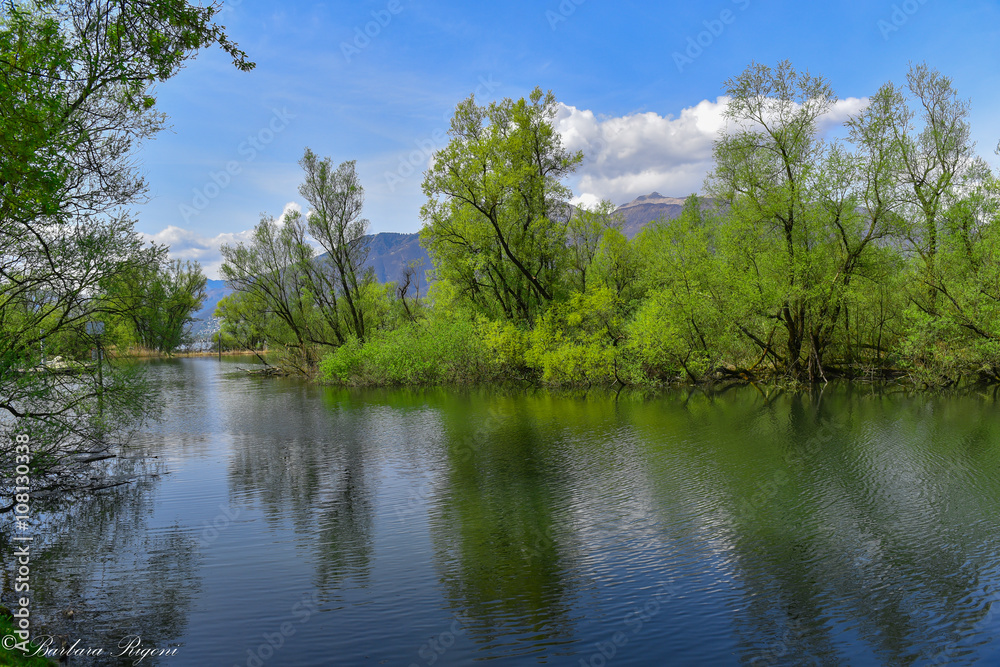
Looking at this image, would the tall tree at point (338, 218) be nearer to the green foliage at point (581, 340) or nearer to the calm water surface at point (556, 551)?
the green foliage at point (581, 340)

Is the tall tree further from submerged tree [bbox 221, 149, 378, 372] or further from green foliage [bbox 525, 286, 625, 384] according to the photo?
green foliage [bbox 525, 286, 625, 384]

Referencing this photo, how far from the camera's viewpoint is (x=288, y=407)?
102 feet

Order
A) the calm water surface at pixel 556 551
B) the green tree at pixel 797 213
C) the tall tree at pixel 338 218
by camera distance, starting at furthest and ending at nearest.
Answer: the tall tree at pixel 338 218 < the green tree at pixel 797 213 < the calm water surface at pixel 556 551

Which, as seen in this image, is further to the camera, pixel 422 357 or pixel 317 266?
pixel 317 266

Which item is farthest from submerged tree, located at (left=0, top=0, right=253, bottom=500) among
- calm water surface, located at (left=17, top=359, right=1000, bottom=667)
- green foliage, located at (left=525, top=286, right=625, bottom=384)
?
green foliage, located at (left=525, top=286, right=625, bottom=384)

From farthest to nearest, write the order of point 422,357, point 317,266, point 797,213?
1. point 317,266
2. point 422,357
3. point 797,213

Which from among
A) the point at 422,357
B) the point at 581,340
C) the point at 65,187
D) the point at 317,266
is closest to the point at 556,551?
the point at 65,187

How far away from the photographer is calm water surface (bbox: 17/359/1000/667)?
7.46 m

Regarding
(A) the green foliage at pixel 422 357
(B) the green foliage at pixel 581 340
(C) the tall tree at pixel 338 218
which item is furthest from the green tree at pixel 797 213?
(C) the tall tree at pixel 338 218

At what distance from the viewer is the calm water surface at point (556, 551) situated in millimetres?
7465

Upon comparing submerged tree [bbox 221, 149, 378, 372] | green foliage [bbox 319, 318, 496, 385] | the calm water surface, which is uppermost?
submerged tree [bbox 221, 149, 378, 372]

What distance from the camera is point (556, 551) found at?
1025cm

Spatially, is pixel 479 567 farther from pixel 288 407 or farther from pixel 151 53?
pixel 288 407

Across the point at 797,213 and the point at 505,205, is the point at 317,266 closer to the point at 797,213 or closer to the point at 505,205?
the point at 505,205
